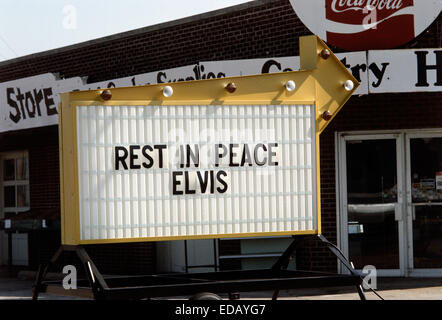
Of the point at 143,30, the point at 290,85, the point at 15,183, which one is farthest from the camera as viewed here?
→ the point at 15,183

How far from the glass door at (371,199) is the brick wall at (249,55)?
0.87 feet

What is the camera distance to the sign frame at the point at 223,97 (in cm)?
571

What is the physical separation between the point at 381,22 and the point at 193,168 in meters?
5.72

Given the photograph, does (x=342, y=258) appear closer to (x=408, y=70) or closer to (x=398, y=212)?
(x=408, y=70)

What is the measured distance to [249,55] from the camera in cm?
1173

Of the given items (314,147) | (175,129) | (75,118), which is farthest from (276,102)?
(75,118)

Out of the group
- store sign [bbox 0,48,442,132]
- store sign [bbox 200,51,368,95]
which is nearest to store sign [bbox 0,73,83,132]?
store sign [bbox 0,48,442,132]

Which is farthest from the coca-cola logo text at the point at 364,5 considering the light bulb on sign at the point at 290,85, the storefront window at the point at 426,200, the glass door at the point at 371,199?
the light bulb on sign at the point at 290,85

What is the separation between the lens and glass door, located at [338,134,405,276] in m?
11.2

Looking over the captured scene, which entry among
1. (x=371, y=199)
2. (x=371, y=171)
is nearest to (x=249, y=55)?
(x=371, y=171)

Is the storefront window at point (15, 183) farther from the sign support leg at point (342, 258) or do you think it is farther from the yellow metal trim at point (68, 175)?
the sign support leg at point (342, 258)

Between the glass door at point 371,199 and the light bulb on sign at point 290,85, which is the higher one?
the light bulb on sign at point 290,85

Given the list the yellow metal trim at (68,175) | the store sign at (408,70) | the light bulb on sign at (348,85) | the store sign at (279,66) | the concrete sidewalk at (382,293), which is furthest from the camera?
the store sign at (279,66)

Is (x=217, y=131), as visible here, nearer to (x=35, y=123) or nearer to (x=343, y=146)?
(x=343, y=146)
